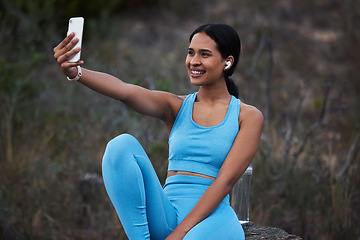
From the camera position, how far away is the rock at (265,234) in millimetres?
2367

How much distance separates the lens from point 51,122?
15.3 feet

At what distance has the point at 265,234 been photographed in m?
2.43

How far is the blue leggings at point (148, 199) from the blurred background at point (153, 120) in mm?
1072

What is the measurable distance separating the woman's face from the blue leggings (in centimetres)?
43

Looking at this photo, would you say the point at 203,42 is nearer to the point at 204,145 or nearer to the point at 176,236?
the point at 204,145

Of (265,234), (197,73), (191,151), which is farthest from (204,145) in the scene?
(265,234)

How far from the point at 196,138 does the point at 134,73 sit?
4071 millimetres

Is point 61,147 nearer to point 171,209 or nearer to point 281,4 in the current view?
point 171,209

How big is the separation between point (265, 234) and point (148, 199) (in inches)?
26.4

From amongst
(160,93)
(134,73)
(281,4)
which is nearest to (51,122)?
(134,73)

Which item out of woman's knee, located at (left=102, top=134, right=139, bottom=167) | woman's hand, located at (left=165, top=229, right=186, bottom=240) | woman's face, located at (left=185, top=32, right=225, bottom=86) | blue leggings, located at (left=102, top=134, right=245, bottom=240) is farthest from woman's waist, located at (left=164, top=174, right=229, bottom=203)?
woman's face, located at (left=185, top=32, right=225, bottom=86)

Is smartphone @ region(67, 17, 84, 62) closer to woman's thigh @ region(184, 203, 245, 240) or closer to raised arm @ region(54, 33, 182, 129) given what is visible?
raised arm @ region(54, 33, 182, 129)

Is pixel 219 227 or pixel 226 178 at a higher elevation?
pixel 226 178

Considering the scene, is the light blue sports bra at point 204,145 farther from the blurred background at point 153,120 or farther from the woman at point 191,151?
the blurred background at point 153,120
